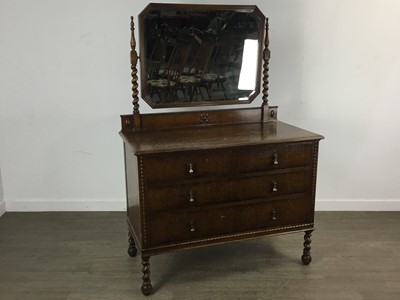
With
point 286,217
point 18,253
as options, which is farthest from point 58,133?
point 286,217

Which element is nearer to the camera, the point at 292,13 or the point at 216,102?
the point at 216,102

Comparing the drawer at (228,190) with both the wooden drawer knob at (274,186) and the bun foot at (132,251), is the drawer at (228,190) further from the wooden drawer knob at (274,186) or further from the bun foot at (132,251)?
the bun foot at (132,251)

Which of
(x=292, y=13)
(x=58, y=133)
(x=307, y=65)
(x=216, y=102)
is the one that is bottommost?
(x=58, y=133)

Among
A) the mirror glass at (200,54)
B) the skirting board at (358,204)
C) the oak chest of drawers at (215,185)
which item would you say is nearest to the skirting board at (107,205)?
the skirting board at (358,204)

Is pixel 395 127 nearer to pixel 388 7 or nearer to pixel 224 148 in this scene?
pixel 388 7

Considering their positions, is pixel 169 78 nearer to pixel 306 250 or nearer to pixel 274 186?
pixel 274 186

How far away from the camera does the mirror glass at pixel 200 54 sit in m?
2.28

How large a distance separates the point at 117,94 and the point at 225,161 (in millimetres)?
1199

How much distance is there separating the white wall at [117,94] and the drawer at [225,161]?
0.84 m

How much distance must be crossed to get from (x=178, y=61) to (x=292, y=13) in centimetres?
98

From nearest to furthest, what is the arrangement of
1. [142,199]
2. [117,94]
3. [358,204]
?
[142,199], [117,94], [358,204]

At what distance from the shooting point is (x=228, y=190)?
6.82 feet

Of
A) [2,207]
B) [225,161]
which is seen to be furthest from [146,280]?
[2,207]

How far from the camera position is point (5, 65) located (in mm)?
2789
